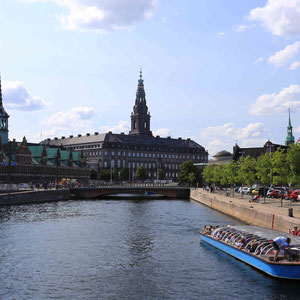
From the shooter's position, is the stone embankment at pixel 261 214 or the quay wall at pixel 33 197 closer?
the stone embankment at pixel 261 214

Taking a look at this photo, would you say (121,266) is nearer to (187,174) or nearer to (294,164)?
(294,164)

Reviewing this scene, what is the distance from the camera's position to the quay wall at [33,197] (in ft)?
332

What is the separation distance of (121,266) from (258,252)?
37.2 ft

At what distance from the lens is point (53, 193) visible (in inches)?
4892

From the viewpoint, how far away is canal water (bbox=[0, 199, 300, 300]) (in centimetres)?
3519

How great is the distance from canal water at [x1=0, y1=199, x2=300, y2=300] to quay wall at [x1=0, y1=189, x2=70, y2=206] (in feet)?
107

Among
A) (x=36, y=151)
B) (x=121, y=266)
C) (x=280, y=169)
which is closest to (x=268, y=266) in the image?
(x=121, y=266)

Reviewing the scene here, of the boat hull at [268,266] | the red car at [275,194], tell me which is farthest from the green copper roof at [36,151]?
the boat hull at [268,266]

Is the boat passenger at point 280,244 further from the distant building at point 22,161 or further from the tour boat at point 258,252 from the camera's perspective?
the distant building at point 22,161

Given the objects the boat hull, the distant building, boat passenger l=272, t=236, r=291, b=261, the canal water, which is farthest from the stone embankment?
the distant building

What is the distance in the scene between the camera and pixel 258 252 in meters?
41.6

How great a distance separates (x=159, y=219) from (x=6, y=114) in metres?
111

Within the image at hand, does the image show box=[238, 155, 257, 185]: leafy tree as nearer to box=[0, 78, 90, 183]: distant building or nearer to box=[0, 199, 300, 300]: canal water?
Result: box=[0, 199, 300, 300]: canal water

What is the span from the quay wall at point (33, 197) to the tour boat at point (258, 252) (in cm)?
5822
